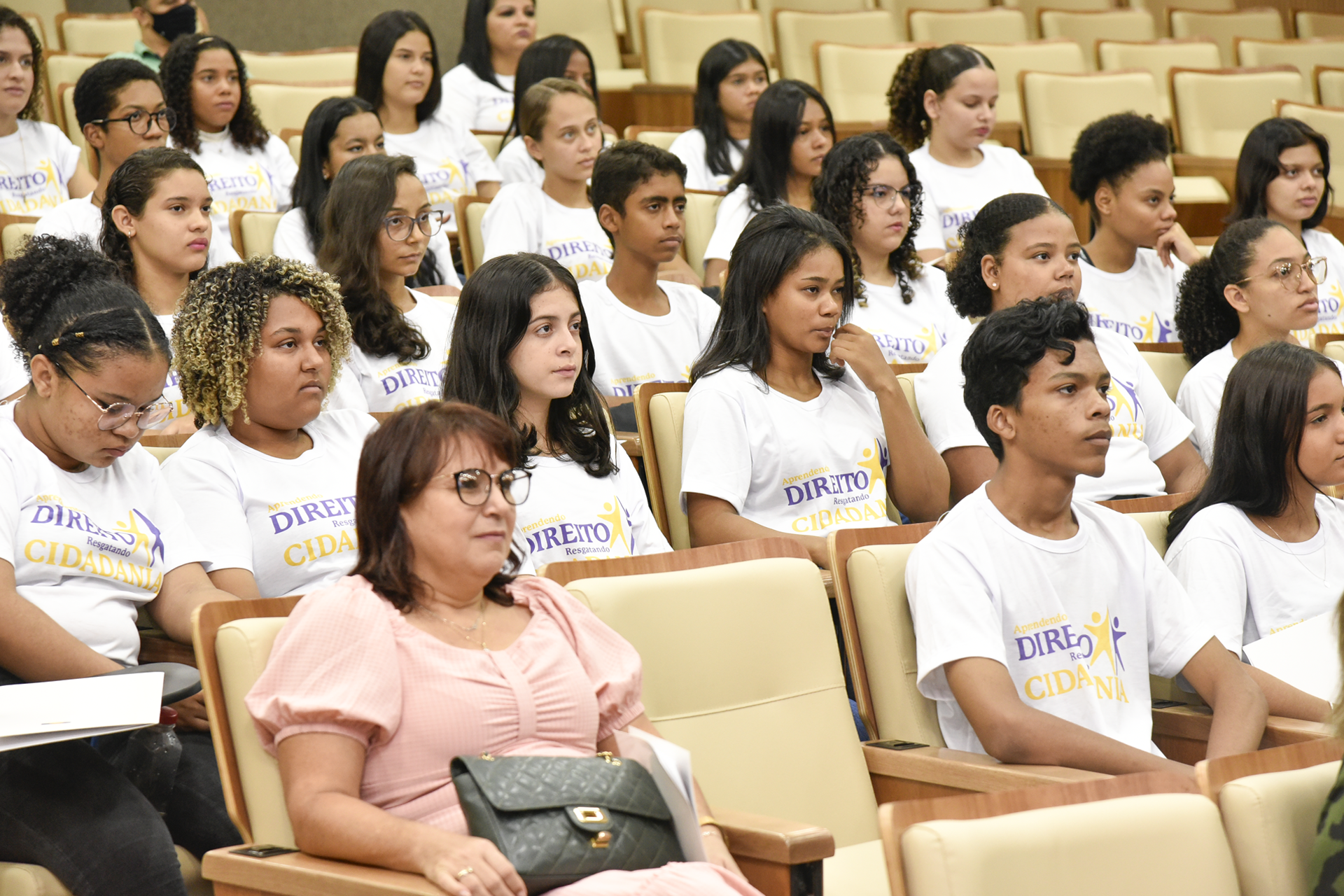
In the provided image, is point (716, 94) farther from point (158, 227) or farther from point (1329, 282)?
point (158, 227)

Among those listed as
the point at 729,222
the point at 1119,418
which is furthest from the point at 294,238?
the point at 1119,418

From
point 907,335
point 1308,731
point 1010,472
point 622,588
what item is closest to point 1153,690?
point 1308,731

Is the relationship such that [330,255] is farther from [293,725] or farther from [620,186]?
[293,725]

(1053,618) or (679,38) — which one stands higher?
(679,38)

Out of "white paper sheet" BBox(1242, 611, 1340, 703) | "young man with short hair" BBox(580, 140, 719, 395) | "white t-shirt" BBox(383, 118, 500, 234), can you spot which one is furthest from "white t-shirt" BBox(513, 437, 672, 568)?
"white t-shirt" BBox(383, 118, 500, 234)

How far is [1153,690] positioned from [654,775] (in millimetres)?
1146

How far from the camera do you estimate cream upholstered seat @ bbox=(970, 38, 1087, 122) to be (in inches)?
242

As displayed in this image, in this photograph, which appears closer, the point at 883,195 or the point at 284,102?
the point at 883,195

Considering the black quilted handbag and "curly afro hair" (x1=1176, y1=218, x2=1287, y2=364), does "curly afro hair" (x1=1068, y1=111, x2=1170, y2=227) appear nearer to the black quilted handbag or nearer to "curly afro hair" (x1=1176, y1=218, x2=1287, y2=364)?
"curly afro hair" (x1=1176, y1=218, x2=1287, y2=364)

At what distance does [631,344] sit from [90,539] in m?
1.50

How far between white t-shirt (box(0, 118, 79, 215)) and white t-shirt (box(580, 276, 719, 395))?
179 cm

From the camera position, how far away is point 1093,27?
7191mm

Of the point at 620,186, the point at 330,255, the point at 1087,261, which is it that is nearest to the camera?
the point at 330,255

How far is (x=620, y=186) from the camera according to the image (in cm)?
343
